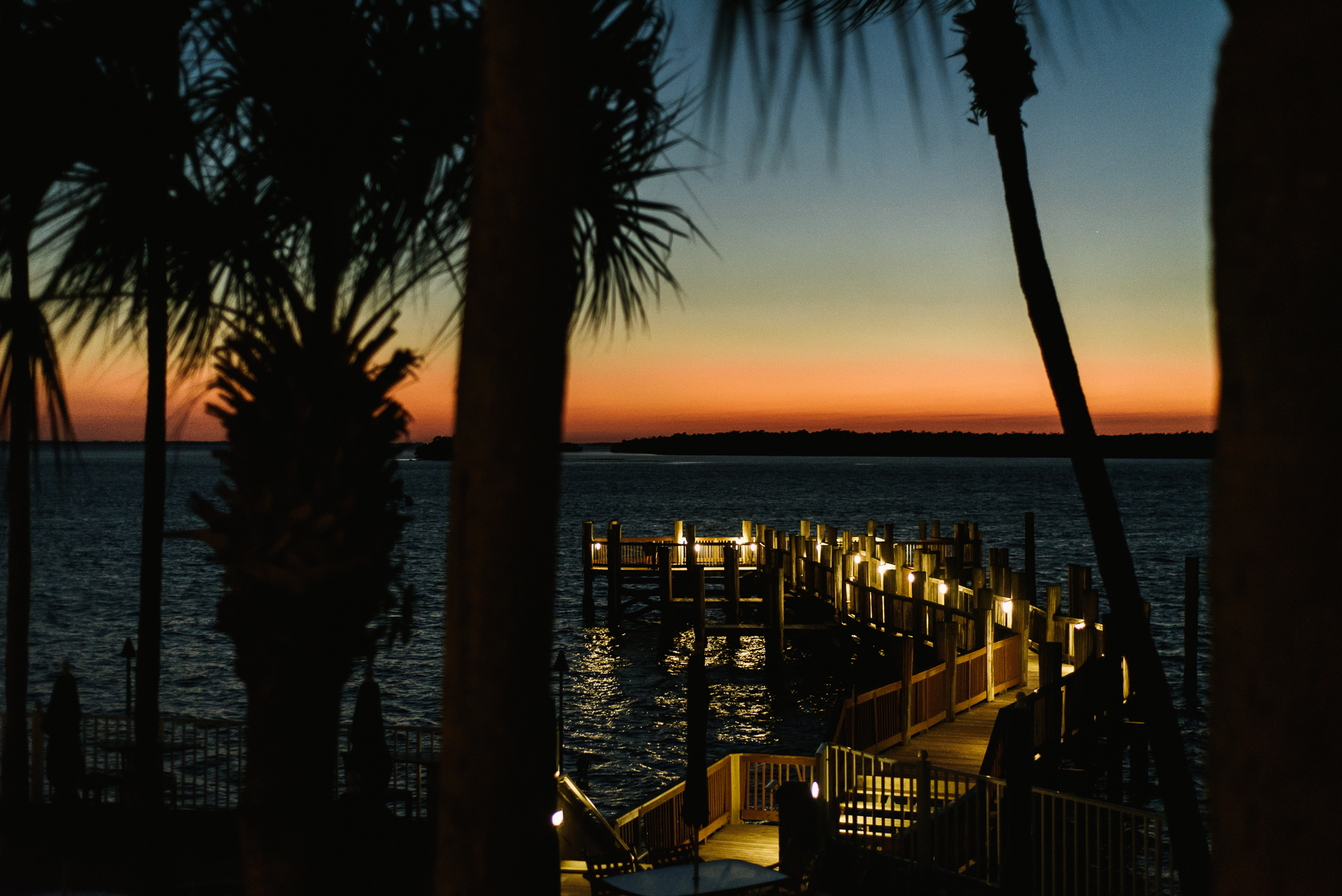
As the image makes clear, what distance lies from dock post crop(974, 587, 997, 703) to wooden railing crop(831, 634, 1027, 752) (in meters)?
0.05

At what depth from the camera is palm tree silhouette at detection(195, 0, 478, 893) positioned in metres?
4.02

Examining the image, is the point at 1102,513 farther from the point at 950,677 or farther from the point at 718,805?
the point at 950,677

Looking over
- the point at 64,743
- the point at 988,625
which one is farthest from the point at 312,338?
the point at 988,625

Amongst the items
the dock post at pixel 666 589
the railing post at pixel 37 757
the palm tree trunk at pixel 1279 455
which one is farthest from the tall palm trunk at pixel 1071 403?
the dock post at pixel 666 589

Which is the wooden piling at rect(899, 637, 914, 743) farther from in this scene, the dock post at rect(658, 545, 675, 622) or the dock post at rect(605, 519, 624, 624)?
the dock post at rect(605, 519, 624, 624)

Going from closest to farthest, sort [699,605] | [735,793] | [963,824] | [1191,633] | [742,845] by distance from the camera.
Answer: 1. [963,824]
2. [742,845]
3. [735,793]
4. [1191,633]
5. [699,605]

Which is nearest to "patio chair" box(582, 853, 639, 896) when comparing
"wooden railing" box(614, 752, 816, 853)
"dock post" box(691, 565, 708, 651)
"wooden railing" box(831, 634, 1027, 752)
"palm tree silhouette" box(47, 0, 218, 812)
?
"wooden railing" box(614, 752, 816, 853)

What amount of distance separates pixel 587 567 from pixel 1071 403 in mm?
35704

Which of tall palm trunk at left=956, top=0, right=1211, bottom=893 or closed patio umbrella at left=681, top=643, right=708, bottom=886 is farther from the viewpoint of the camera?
closed patio umbrella at left=681, top=643, right=708, bottom=886

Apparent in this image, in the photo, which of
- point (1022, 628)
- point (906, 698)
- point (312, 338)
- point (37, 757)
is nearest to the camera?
point (312, 338)

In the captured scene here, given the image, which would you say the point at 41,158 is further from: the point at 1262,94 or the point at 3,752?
A: the point at 3,752

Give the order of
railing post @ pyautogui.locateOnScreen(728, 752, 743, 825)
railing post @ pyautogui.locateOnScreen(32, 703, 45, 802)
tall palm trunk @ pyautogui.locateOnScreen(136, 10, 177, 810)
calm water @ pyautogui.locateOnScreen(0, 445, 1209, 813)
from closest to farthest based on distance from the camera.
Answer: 1. tall palm trunk @ pyautogui.locateOnScreen(136, 10, 177, 810)
2. railing post @ pyautogui.locateOnScreen(32, 703, 45, 802)
3. railing post @ pyautogui.locateOnScreen(728, 752, 743, 825)
4. calm water @ pyautogui.locateOnScreen(0, 445, 1209, 813)

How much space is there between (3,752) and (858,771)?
9474mm

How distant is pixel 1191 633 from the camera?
105 ft
